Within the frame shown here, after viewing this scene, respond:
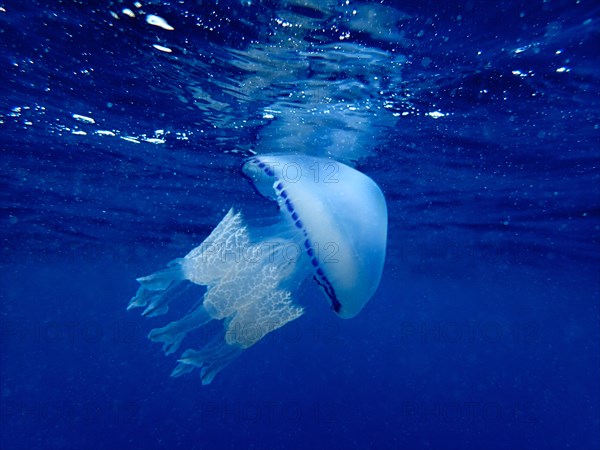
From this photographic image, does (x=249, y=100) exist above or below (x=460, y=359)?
above

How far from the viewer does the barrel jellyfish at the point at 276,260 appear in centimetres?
265

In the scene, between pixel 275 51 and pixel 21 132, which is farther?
pixel 21 132

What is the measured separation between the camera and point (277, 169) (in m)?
2.72

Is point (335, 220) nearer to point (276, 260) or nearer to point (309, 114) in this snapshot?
point (276, 260)

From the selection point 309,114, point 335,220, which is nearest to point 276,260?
point 335,220

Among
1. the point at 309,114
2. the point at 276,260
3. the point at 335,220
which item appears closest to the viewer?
the point at 335,220

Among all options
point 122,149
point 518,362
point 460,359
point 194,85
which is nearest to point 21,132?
point 122,149

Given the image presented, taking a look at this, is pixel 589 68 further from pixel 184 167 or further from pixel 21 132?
pixel 21 132

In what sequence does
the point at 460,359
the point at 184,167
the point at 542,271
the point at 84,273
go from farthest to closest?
the point at 460,359 < the point at 84,273 < the point at 542,271 < the point at 184,167

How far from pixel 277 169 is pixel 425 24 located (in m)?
2.31

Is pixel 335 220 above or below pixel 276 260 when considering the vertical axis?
above

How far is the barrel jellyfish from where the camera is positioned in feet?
8.70

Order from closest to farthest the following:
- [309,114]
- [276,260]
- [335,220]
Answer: [335,220]
[276,260]
[309,114]

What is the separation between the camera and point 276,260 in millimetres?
3070
